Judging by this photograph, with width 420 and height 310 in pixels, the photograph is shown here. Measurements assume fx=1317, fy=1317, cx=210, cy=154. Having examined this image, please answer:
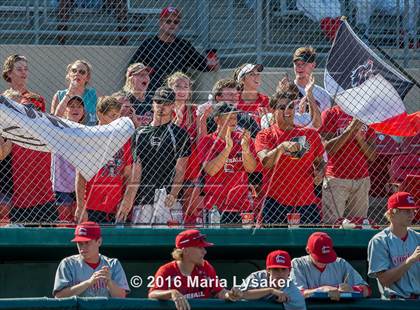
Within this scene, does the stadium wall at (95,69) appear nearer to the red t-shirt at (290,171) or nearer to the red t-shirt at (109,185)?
the red t-shirt at (290,171)

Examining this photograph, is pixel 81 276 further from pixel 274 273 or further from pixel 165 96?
pixel 165 96

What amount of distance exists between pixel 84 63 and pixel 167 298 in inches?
135

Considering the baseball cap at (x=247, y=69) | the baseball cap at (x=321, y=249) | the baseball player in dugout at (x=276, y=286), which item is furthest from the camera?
the baseball cap at (x=247, y=69)

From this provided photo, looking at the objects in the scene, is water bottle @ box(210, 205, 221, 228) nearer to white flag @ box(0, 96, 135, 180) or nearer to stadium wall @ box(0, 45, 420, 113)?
white flag @ box(0, 96, 135, 180)

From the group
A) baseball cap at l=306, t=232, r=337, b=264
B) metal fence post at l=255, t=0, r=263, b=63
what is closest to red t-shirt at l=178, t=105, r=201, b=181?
baseball cap at l=306, t=232, r=337, b=264

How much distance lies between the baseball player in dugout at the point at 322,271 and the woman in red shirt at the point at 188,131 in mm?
1214

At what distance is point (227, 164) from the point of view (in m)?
11.5

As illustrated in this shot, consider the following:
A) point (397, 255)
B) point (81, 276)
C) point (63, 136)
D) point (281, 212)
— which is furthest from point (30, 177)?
point (397, 255)

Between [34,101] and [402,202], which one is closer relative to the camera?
[402,202]

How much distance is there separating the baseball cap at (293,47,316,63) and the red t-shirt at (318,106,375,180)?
0.66m

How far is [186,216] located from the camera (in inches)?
450

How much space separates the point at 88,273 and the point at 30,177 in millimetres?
1586

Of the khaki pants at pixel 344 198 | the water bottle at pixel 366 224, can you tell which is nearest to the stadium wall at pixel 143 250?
the water bottle at pixel 366 224

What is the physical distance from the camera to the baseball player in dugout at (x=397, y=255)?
10625 mm
